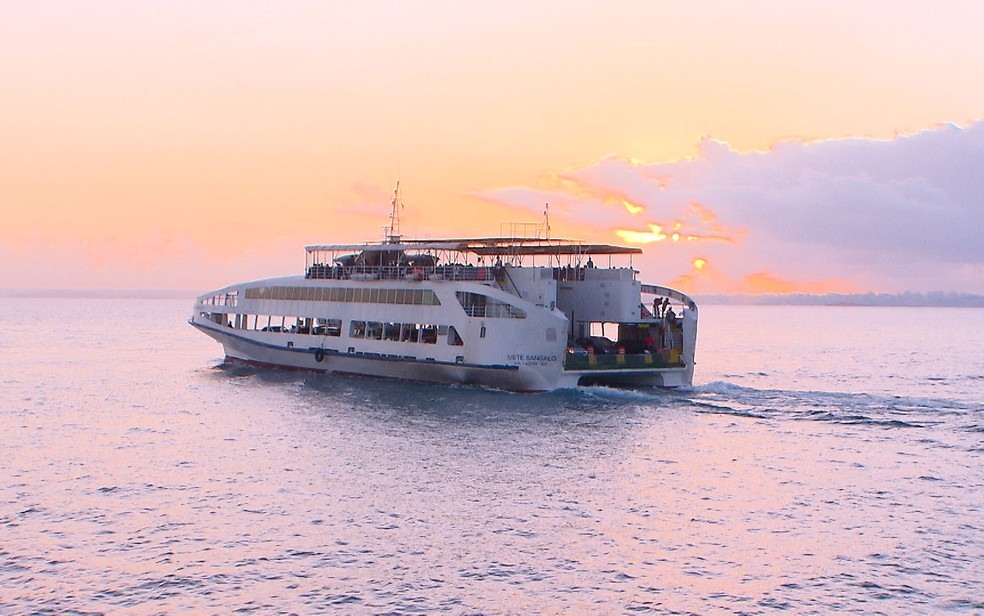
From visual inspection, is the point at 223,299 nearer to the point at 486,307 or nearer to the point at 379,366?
the point at 379,366

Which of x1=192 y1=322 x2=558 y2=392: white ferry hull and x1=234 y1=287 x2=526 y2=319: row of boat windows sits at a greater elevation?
x1=234 y1=287 x2=526 y2=319: row of boat windows

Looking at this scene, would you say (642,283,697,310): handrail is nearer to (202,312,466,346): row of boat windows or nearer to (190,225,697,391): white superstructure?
(190,225,697,391): white superstructure

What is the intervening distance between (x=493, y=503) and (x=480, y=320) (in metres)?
21.4

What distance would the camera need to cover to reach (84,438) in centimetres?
3806

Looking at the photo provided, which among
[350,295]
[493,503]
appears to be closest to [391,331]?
[350,295]

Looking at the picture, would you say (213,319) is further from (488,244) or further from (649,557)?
(649,557)

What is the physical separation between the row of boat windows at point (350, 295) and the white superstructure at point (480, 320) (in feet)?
0.29

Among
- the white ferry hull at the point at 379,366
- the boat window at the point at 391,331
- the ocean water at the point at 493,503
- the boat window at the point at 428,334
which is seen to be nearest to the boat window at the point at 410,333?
the boat window at the point at 428,334

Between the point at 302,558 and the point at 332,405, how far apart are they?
23859mm

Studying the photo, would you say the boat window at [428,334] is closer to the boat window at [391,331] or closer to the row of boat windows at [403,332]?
the row of boat windows at [403,332]

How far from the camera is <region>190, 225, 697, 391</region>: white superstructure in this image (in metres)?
47.6

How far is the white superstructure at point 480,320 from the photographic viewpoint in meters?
47.6

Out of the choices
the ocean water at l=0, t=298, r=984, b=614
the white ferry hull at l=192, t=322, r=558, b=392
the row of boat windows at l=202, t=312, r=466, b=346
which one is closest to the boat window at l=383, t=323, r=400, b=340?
the row of boat windows at l=202, t=312, r=466, b=346

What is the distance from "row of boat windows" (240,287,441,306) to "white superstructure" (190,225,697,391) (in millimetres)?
87
